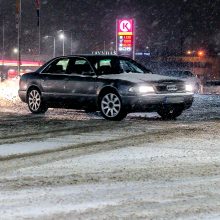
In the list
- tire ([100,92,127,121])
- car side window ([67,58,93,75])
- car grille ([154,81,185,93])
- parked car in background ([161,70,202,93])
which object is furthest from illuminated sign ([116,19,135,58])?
tire ([100,92,127,121])

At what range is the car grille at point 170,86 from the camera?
1332cm

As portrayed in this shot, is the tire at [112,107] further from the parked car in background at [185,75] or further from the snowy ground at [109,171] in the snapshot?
the parked car in background at [185,75]

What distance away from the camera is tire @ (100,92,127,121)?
43.2 feet

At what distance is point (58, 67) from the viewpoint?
49.0ft

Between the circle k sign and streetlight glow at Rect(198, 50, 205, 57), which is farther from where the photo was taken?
streetlight glow at Rect(198, 50, 205, 57)

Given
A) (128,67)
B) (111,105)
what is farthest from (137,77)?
(128,67)

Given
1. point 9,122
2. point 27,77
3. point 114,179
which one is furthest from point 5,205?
point 27,77

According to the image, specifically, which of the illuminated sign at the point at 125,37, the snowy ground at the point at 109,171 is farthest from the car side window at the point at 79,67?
the illuminated sign at the point at 125,37

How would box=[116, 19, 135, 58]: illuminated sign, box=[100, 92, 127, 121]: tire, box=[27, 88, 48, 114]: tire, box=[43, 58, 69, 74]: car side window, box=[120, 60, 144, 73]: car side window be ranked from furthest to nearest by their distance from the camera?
box=[116, 19, 135, 58]: illuminated sign, box=[27, 88, 48, 114]: tire, box=[43, 58, 69, 74]: car side window, box=[120, 60, 144, 73]: car side window, box=[100, 92, 127, 121]: tire

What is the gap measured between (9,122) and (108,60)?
10.2ft

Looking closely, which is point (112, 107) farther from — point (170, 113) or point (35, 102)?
point (35, 102)

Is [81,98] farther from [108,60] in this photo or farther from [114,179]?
[114,179]

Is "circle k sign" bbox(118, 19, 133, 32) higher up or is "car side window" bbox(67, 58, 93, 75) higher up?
"circle k sign" bbox(118, 19, 133, 32)

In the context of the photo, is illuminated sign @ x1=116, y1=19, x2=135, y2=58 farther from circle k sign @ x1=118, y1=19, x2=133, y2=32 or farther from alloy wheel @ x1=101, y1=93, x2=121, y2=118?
alloy wheel @ x1=101, y1=93, x2=121, y2=118
